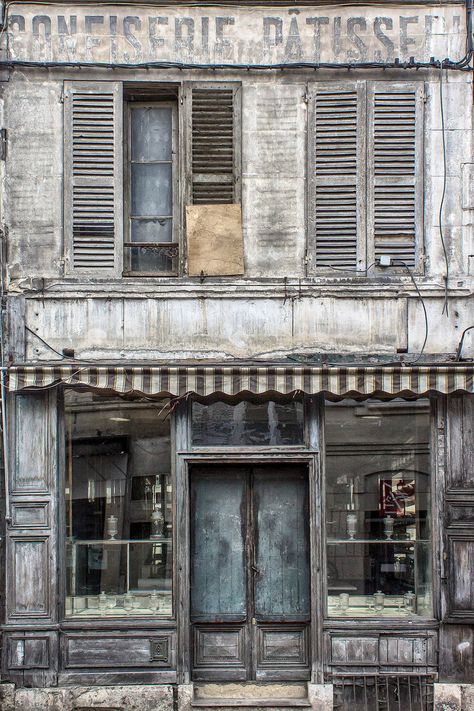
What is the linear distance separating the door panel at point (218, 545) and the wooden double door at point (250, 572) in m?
0.01

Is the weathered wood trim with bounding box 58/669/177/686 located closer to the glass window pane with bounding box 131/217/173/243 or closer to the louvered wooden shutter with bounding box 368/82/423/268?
the glass window pane with bounding box 131/217/173/243

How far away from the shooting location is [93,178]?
1003cm

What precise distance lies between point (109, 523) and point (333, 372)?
9.65ft

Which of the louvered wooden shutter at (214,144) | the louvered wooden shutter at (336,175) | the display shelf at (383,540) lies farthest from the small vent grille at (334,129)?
the display shelf at (383,540)

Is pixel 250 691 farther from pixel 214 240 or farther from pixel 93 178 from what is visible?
pixel 93 178

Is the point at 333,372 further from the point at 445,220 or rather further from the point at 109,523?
the point at 109,523

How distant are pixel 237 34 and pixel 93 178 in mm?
2188

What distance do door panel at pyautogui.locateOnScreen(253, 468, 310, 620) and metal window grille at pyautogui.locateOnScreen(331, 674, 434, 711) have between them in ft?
2.68

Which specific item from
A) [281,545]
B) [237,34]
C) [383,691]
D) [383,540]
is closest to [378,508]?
[383,540]

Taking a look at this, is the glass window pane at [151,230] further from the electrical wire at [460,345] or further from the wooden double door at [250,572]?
the electrical wire at [460,345]

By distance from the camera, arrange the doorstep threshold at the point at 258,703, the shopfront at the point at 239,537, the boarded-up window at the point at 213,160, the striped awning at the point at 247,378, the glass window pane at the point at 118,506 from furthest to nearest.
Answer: the boarded-up window at the point at 213,160 < the glass window pane at the point at 118,506 < the shopfront at the point at 239,537 < the doorstep threshold at the point at 258,703 < the striped awning at the point at 247,378

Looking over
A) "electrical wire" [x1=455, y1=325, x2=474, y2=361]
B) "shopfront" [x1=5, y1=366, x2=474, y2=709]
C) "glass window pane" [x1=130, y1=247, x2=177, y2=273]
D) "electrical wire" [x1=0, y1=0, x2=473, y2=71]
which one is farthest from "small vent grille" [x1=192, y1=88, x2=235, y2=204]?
"electrical wire" [x1=455, y1=325, x2=474, y2=361]

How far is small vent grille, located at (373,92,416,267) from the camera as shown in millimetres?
10031

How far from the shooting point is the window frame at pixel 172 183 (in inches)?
398
